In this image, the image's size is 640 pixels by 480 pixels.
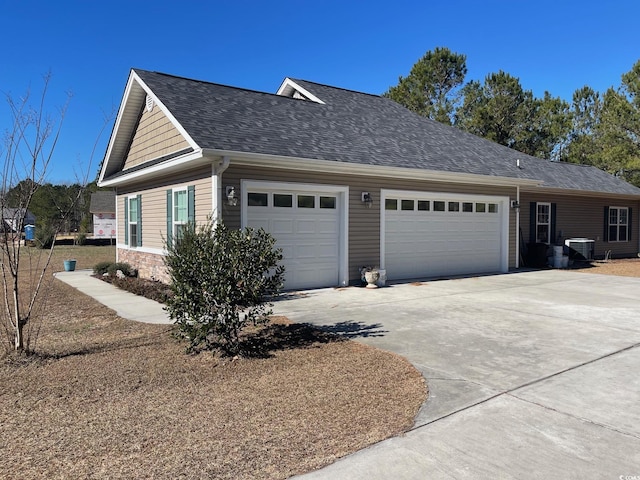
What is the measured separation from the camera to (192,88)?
12.0 m

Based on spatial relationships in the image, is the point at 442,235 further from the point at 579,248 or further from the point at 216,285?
the point at 216,285

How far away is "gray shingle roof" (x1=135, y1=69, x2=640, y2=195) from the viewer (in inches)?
397

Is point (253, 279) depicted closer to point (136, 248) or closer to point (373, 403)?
point (373, 403)

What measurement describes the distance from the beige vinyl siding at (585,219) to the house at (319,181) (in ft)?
0.60

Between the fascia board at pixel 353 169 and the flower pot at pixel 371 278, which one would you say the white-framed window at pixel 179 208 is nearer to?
the fascia board at pixel 353 169

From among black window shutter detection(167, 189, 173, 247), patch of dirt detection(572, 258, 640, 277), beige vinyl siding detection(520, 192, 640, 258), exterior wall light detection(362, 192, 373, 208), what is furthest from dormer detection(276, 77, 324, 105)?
patch of dirt detection(572, 258, 640, 277)

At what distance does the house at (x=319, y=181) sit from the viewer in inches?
388

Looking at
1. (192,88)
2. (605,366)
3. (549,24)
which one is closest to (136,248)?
(192,88)

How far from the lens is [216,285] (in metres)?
5.50

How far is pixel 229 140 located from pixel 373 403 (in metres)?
6.73

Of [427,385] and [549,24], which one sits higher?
[549,24]

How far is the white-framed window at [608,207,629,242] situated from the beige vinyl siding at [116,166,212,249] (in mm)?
18222

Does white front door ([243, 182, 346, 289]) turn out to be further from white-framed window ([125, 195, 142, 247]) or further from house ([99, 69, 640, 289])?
white-framed window ([125, 195, 142, 247])

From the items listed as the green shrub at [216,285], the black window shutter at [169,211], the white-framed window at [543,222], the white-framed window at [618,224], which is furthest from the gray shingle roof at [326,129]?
the white-framed window at [618,224]
